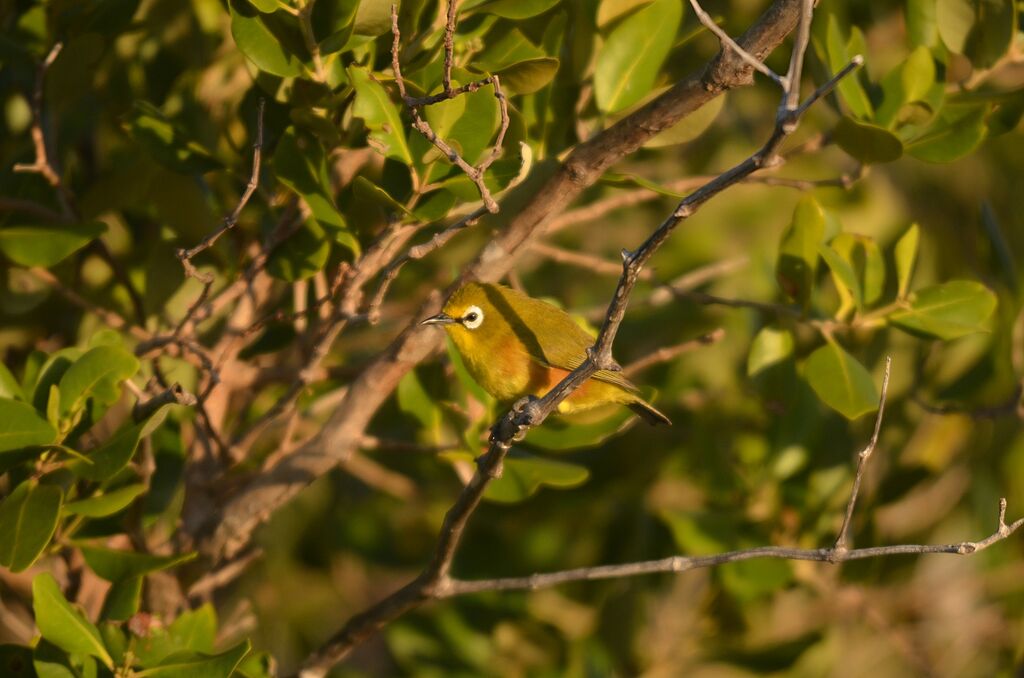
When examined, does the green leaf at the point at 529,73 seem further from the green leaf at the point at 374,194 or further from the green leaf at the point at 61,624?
the green leaf at the point at 61,624

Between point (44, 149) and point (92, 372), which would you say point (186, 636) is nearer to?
point (92, 372)

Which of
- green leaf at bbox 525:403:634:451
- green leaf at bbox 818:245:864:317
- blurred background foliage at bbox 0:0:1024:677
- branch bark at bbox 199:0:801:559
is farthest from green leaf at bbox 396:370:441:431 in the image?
green leaf at bbox 818:245:864:317

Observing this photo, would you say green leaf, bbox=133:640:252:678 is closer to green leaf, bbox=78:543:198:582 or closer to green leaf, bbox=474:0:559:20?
green leaf, bbox=78:543:198:582

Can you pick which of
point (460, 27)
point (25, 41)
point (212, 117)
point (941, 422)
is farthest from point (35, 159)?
point (941, 422)

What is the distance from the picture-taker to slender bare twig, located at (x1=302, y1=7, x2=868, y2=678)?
1481mm

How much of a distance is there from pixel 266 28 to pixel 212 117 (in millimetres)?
657

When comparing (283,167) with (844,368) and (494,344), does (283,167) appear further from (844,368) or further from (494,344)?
(844,368)

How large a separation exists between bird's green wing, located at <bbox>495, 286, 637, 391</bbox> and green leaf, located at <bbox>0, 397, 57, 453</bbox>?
3.73 ft

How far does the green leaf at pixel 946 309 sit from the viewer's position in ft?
8.36

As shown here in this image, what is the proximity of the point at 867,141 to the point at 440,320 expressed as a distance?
3.23 feet

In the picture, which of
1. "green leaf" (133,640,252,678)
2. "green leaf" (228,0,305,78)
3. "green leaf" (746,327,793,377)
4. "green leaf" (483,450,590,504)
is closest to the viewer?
"green leaf" (133,640,252,678)

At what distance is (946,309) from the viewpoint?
258 centimetres

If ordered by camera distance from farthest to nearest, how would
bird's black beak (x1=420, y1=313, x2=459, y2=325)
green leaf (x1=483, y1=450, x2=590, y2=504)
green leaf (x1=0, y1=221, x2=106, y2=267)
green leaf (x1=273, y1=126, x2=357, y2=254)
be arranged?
bird's black beak (x1=420, y1=313, x2=459, y2=325) < green leaf (x1=483, y1=450, x2=590, y2=504) < green leaf (x1=0, y1=221, x2=106, y2=267) < green leaf (x1=273, y1=126, x2=357, y2=254)

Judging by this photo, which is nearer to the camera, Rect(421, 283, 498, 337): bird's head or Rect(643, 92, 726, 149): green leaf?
Rect(643, 92, 726, 149): green leaf
